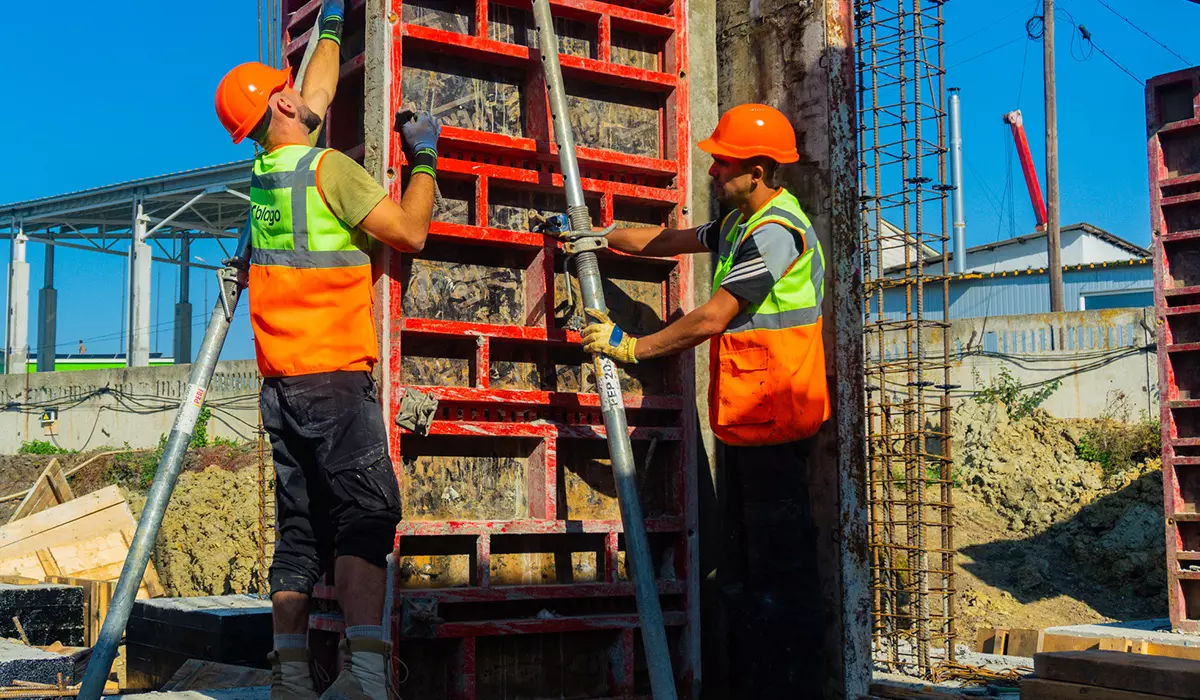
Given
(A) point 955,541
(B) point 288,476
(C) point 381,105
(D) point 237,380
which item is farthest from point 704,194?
(D) point 237,380

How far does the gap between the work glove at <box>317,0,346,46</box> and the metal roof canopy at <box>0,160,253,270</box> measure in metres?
21.9

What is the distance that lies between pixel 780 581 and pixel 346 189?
7.87ft

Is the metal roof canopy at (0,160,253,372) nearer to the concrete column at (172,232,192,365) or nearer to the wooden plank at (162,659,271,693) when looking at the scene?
the concrete column at (172,232,192,365)

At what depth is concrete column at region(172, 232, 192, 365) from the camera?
32375mm

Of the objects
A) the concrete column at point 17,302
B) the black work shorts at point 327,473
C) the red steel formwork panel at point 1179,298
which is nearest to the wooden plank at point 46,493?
the black work shorts at point 327,473

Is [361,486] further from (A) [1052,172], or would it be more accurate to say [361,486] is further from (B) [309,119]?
(A) [1052,172]

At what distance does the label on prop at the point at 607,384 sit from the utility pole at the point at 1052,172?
19765 millimetres

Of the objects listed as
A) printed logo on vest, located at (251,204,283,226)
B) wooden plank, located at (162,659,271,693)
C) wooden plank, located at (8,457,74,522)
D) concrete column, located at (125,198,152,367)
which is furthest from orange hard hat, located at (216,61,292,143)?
concrete column, located at (125,198,152,367)

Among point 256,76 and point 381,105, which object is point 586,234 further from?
point 256,76

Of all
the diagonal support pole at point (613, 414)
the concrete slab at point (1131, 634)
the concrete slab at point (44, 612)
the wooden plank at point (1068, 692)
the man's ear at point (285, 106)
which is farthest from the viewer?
the concrete slab at point (1131, 634)

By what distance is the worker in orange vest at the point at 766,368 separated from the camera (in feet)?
15.3

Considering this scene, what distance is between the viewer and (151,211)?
29.9 meters

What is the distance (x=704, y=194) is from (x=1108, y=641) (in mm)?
3998

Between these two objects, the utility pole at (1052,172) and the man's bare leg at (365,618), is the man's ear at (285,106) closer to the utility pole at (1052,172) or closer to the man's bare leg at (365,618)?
the man's bare leg at (365,618)
